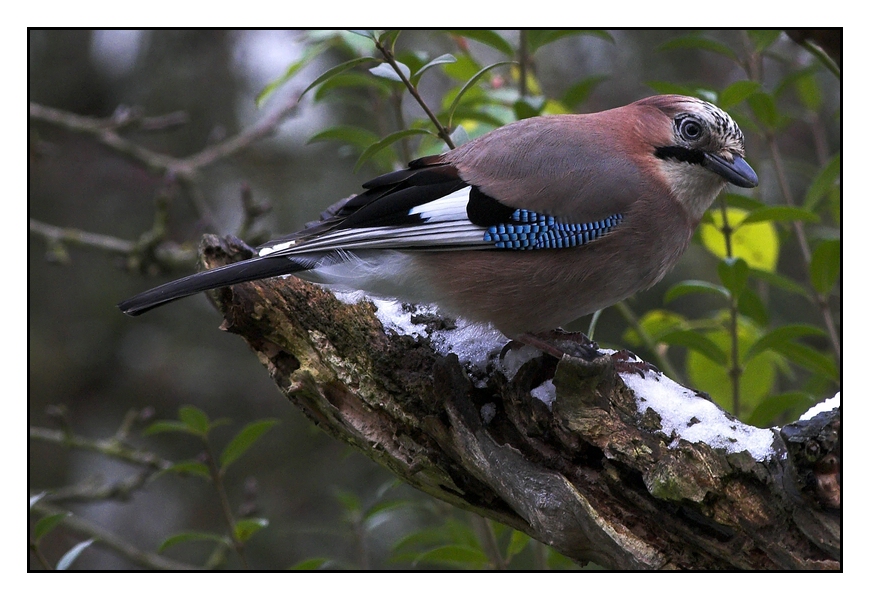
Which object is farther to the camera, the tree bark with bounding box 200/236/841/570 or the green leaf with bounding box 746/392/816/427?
the green leaf with bounding box 746/392/816/427

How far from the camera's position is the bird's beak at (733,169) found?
327 cm

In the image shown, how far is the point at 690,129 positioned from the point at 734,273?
62 cm

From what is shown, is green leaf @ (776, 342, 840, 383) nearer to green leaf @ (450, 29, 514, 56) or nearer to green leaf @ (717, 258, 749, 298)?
green leaf @ (717, 258, 749, 298)

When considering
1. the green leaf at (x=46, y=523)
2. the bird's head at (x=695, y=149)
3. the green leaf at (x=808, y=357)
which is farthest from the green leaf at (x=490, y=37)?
the green leaf at (x=46, y=523)

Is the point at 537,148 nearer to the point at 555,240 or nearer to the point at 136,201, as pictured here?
the point at 555,240

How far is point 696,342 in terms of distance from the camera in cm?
347

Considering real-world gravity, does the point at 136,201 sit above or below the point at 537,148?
below

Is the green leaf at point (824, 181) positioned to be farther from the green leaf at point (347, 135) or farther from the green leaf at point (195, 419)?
the green leaf at point (195, 419)

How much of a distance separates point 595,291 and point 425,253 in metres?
0.69

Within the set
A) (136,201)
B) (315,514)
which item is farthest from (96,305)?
(315,514)

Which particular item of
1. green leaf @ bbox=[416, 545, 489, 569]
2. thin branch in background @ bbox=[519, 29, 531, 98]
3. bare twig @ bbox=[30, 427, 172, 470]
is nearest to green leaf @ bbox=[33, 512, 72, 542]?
bare twig @ bbox=[30, 427, 172, 470]

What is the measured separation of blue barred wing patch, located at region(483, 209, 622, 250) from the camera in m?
3.19

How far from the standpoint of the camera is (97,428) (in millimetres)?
7195

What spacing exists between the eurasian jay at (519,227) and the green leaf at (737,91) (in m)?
0.09
